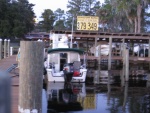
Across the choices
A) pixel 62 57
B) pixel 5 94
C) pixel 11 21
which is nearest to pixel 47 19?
pixel 11 21

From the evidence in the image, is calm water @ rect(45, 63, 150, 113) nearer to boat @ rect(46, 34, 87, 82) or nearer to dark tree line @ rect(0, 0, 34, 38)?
boat @ rect(46, 34, 87, 82)

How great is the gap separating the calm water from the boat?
1.97 feet

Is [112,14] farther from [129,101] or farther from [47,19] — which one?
[129,101]

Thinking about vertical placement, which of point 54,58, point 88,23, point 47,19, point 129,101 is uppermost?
point 47,19

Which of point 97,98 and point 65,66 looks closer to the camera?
point 97,98

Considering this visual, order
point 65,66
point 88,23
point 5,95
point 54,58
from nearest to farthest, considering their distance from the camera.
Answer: point 5,95 → point 65,66 → point 54,58 → point 88,23

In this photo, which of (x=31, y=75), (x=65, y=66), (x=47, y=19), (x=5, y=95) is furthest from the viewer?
(x=47, y=19)

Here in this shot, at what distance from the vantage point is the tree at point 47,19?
86688 mm

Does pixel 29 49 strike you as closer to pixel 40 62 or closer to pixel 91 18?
pixel 40 62

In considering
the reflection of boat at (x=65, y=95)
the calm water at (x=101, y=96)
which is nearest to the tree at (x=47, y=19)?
the calm water at (x=101, y=96)

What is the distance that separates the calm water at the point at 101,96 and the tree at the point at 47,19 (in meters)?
61.6

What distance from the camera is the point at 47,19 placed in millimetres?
86375

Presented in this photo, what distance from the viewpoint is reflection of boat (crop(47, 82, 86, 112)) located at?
14.3 meters

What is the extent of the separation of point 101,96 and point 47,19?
70.5 meters
